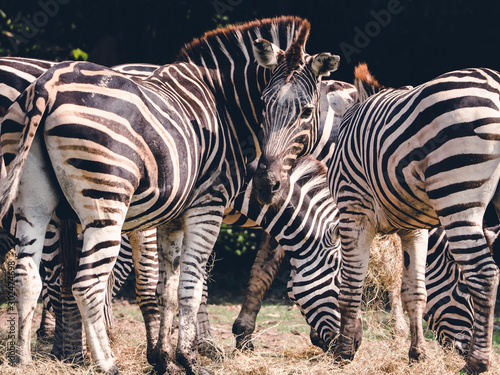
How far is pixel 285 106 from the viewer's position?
15.2 ft

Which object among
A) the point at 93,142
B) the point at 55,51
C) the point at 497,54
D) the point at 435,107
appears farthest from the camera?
the point at 55,51

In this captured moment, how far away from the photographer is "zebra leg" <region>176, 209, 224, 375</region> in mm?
4488

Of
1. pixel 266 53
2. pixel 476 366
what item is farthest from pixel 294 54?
pixel 476 366

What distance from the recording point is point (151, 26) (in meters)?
Answer: 10.5

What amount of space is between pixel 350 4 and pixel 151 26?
3598 mm

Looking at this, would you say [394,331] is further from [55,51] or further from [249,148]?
[55,51]

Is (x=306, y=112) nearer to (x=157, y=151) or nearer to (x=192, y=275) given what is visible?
(x=157, y=151)

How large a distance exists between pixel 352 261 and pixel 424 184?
124 centimetres

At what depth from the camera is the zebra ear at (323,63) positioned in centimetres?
476

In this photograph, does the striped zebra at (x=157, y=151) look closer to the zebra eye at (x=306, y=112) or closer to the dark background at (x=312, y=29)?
the zebra eye at (x=306, y=112)

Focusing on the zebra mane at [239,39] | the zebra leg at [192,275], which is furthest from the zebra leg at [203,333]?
the zebra mane at [239,39]

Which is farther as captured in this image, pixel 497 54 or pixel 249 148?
pixel 497 54

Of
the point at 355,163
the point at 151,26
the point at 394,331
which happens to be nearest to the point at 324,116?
the point at 355,163

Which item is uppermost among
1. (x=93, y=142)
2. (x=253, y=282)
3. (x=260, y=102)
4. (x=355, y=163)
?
→ (x=260, y=102)
